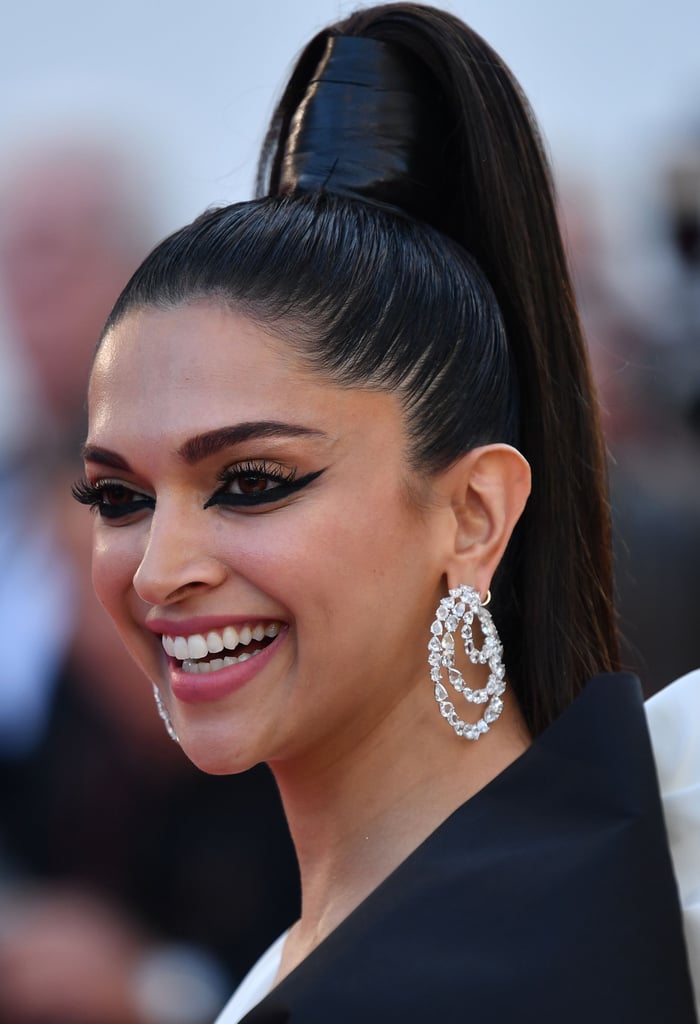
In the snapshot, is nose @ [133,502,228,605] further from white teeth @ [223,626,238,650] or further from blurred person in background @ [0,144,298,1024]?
blurred person in background @ [0,144,298,1024]

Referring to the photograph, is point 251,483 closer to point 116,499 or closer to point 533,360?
point 116,499

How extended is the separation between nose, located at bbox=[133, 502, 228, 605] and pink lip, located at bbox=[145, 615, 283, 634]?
41mm

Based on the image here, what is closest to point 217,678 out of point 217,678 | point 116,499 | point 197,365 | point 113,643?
point 217,678

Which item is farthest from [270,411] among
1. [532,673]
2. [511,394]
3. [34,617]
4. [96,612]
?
[34,617]

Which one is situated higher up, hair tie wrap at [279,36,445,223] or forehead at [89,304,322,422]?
hair tie wrap at [279,36,445,223]

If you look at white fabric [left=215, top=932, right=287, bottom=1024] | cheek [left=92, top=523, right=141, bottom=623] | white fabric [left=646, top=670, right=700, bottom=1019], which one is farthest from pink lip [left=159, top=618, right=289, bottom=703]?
white fabric [left=215, top=932, right=287, bottom=1024]

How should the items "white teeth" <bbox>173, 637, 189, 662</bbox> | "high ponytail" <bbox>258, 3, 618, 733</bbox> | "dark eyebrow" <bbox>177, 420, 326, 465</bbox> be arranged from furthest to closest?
"high ponytail" <bbox>258, 3, 618, 733</bbox> < "white teeth" <bbox>173, 637, 189, 662</bbox> < "dark eyebrow" <bbox>177, 420, 326, 465</bbox>

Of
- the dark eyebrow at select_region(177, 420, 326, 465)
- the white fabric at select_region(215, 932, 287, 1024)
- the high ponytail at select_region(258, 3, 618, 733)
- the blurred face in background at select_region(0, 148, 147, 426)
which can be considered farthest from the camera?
the blurred face in background at select_region(0, 148, 147, 426)

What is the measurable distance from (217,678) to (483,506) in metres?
0.41

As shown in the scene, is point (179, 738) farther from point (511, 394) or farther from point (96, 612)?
point (96, 612)

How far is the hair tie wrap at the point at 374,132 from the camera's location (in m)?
2.12

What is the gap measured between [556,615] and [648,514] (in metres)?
1.53

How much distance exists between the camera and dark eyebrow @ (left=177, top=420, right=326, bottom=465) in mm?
1798

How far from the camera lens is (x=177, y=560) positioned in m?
1.80
